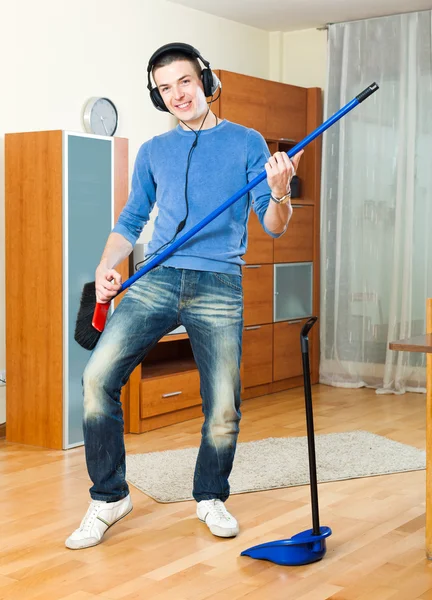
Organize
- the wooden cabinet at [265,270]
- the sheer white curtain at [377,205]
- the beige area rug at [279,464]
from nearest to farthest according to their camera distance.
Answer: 1. the beige area rug at [279,464]
2. the wooden cabinet at [265,270]
3. the sheer white curtain at [377,205]

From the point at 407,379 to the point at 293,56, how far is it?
228 centimetres

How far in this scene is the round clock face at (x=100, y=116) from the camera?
15.0ft

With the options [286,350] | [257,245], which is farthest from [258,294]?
[286,350]

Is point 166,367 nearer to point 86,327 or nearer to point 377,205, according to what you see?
point 377,205

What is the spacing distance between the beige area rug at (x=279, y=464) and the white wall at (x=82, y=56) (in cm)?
102

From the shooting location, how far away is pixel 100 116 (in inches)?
183

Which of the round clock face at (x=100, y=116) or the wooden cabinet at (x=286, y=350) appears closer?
the round clock face at (x=100, y=116)

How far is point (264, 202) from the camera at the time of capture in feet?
Result: 8.56

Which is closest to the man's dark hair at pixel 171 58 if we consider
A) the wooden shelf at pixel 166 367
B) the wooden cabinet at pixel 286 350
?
the wooden shelf at pixel 166 367

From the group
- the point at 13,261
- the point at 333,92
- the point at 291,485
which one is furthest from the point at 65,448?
the point at 333,92

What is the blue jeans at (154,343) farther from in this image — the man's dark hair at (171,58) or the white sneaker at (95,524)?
the man's dark hair at (171,58)

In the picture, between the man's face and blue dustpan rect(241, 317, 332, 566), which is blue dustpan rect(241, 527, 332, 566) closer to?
blue dustpan rect(241, 317, 332, 566)

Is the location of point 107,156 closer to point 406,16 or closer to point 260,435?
point 260,435

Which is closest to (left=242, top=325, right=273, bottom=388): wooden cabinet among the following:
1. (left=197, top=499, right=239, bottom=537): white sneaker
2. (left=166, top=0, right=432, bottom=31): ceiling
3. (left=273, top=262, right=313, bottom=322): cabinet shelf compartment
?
(left=273, top=262, right=313, bottom=322): cabinet shelf compartment
